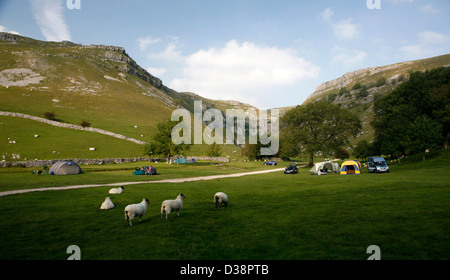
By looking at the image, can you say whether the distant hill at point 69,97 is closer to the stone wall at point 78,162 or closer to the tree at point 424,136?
the stone wall at point 78,162

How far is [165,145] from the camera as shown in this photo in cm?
7881

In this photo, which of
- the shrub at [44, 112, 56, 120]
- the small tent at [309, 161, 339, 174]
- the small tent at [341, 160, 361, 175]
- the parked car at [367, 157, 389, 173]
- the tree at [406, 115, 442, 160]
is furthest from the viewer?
the shrub at [44, 112, 56, 120]

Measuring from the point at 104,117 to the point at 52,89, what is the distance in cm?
5367

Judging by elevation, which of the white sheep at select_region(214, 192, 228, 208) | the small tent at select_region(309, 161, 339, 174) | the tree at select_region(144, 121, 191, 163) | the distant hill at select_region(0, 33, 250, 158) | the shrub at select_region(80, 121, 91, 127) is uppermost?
the distant hill at select_region(0, 33, 250, 158)

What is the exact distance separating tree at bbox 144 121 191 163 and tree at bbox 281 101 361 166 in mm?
36407

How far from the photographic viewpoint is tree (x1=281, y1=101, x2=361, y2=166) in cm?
A: 6669

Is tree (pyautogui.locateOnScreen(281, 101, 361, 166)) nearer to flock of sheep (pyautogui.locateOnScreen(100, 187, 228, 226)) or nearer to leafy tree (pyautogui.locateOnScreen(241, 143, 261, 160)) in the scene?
leafy tree (pyautogui.locateOnScreen(241, 143, 261, 160))

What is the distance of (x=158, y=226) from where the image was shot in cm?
1319

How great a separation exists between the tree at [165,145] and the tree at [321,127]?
36.4m

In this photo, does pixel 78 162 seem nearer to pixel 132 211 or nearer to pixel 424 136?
Answer: pixel 132 211

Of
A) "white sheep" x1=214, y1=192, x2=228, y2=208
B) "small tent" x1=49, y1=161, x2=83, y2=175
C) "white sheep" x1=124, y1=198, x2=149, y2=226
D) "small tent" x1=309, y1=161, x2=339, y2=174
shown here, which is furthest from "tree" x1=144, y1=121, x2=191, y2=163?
"white sheep" x1=124, y1=198, x2=149, y2=226
